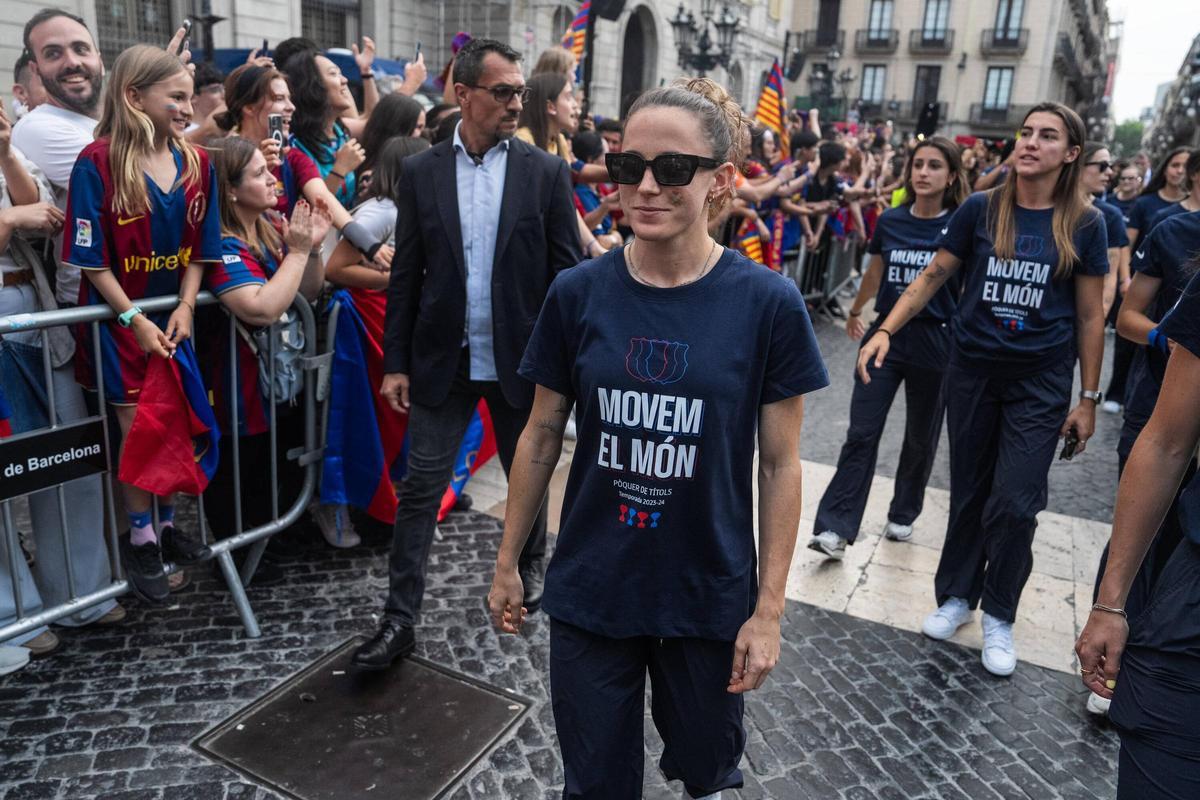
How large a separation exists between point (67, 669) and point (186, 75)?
2.21 meters

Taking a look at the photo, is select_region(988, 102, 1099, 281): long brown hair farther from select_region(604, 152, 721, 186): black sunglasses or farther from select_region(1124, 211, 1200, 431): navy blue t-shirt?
select_region(604, 152, 721, 186): black sunglasses

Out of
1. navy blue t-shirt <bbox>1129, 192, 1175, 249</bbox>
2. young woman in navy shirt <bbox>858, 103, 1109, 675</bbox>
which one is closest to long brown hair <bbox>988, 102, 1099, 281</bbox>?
young woman in navy shirt <bbox>858, 103, 1109, 675</bbox>

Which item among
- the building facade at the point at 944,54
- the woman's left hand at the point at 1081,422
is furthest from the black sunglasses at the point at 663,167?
the building facade at the point at 944,54

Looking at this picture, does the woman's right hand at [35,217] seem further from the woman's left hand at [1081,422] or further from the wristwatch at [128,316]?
the woman's left hand at [1081,422]

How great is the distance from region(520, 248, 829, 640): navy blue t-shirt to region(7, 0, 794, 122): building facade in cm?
1106

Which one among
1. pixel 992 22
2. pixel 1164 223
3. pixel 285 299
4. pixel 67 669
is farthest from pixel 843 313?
pixel 992 22

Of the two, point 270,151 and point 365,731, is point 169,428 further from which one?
point 270,151

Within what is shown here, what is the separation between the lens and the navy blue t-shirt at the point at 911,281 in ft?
15.0

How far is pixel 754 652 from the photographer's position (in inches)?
77.1

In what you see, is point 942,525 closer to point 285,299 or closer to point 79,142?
point 285,299

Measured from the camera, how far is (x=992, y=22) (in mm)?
51094

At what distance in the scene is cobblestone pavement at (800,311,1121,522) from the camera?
5.91 m

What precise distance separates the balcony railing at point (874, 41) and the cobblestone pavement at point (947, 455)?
50719mm

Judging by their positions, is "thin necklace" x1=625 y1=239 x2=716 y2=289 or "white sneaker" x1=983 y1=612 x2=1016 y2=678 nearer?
"thin necklace" x1=625 y1=239 x2=716 y2=289
